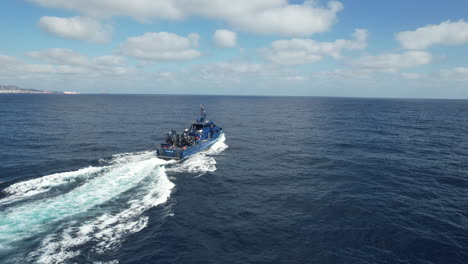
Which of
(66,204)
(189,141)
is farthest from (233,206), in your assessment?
(189,141)

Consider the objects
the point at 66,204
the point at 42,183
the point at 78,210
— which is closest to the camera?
Answer: the point at 78,210

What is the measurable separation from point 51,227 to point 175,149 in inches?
826

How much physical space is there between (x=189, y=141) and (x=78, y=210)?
23.3m

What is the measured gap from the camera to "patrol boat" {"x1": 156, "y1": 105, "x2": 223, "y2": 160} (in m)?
39.1

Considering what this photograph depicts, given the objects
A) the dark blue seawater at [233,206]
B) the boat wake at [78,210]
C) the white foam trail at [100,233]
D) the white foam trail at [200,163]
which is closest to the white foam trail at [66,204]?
the boat wake at [78,210]

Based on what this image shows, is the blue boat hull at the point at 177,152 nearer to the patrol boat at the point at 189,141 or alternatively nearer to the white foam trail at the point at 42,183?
the patrol boat at the point at 189,141

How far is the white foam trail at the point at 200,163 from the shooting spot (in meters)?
36.0

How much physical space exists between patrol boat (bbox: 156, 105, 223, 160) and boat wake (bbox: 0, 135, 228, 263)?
4.03 m

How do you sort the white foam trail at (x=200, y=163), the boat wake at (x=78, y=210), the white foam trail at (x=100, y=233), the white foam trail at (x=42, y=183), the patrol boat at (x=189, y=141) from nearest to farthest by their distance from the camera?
the white foam trail at (x=100, y=233)
the boat wake at (x=78, y=210)
the white foam trail at (x=42, y=183)
the white foam trail at (x=200, y=163)
the patrol boat at (x=189, y=141)

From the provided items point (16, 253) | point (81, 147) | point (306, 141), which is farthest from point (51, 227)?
point (306, 141)

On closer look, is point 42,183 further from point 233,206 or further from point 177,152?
point 233,206

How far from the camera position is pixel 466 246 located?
19016mm

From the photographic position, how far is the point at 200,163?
130 feet

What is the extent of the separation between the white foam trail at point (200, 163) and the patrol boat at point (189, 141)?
1099 millimetres
